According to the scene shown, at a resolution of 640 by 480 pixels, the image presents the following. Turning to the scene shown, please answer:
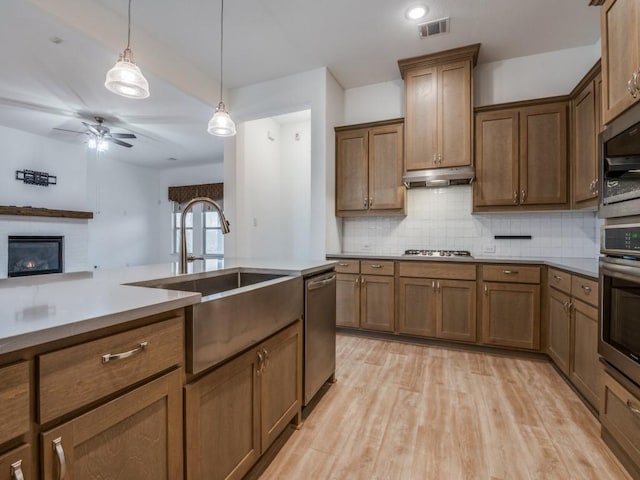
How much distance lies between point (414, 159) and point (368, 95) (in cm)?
120

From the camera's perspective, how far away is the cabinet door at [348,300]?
131 inches

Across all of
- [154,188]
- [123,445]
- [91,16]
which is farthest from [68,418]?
[154,188]

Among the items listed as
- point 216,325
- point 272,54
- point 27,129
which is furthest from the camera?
point 27,129

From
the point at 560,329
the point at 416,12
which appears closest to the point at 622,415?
the point at 560,329

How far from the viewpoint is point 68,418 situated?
0.71 meters

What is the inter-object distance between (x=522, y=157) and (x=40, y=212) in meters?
7.15

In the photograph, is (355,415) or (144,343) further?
(355,415)

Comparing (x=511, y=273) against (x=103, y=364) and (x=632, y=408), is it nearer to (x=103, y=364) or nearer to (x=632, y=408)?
(x=632, y=408)

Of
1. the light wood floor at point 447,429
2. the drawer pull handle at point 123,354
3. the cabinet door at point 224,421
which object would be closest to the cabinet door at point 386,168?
the light wood floor at point 447,429

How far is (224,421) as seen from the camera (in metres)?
1.15

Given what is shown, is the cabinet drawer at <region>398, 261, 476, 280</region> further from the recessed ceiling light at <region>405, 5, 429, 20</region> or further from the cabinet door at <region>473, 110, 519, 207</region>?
the recessed ceiling light at <region>405, 5, 429, 20</region>

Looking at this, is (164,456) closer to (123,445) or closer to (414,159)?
(123,445)

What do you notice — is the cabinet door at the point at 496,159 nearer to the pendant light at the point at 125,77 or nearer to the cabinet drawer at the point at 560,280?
the cabinet drawer at the point at 560,280

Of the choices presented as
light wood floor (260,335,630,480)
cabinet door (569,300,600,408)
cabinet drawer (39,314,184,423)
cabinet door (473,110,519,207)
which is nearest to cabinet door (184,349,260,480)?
cabinet drawer (39,314,184,423)
